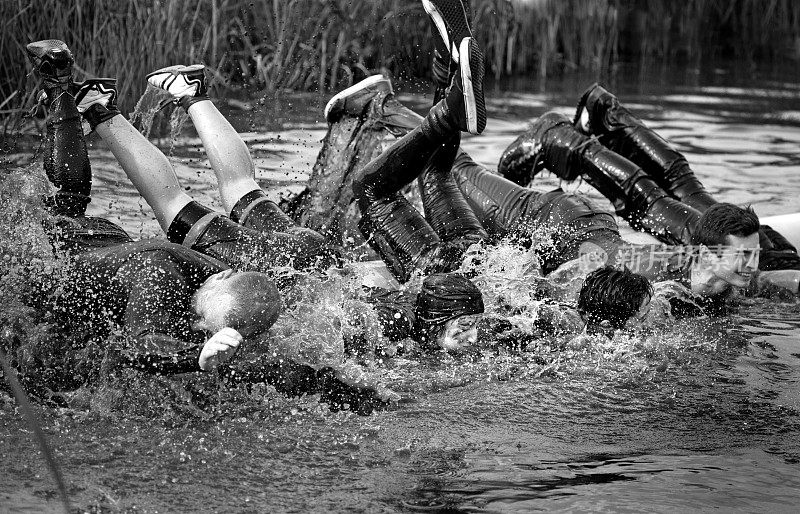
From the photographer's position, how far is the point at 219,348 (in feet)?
11.4

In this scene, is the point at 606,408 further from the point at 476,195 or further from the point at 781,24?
the point at 781,24

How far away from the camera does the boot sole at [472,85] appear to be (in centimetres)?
441

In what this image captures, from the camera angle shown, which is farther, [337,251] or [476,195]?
[476,195]

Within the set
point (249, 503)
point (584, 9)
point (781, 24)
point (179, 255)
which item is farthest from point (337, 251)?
point (781, 24)

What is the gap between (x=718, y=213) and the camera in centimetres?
511

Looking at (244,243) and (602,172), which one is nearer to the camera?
(244,243)

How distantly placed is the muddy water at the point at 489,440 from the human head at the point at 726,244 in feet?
0.77

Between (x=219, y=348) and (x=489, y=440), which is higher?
(x=219, y=348)

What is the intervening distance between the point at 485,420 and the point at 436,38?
5.53ft

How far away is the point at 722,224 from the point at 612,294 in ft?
2.78

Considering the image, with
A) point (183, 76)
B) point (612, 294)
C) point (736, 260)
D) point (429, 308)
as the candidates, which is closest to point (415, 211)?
point (429, 308)

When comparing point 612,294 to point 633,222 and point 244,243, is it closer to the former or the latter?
point 633,222

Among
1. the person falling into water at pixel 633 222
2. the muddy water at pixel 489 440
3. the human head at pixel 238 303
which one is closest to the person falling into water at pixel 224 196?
the muddy water at pixel 489 440

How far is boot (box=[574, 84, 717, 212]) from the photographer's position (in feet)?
19.5
